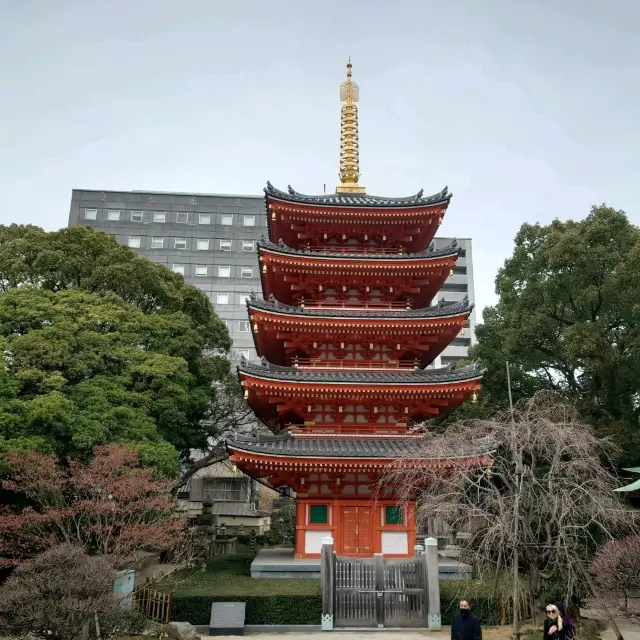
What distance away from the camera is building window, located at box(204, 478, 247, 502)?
4517 cm

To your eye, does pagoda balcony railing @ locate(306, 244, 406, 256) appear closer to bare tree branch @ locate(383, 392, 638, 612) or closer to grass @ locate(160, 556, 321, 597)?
bare tree branch @ locate(383, 392, 638, 612)

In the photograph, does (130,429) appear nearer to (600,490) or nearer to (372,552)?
(372,552)

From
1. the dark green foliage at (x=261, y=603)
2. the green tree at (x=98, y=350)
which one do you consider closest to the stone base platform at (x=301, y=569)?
the dark green foliage at (x=261, y=603)

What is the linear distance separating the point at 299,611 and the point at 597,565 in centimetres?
778

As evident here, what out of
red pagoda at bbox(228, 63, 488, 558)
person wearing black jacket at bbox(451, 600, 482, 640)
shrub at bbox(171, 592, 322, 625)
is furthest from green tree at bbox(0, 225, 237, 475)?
person wearing black jacket at bbox(451, 600, 482, 640)

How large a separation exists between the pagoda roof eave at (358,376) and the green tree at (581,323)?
6080 mm

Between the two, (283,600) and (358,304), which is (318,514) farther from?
(358,304)

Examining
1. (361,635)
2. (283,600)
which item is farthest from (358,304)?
(361,635)

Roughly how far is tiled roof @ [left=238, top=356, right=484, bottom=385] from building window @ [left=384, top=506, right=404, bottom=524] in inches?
170

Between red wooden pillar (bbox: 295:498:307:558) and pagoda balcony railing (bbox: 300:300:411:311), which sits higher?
pagoda balcony railing (bbox: 300:300:411:311)

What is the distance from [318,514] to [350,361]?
5656mm

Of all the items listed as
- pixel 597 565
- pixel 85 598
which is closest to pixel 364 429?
pixel 597 565

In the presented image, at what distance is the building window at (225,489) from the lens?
45.2m

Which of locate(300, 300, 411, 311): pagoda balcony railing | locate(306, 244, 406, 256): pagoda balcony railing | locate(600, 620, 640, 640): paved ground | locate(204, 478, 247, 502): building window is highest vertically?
locate(306, 244, 406, 256): pagoda balcony railing
